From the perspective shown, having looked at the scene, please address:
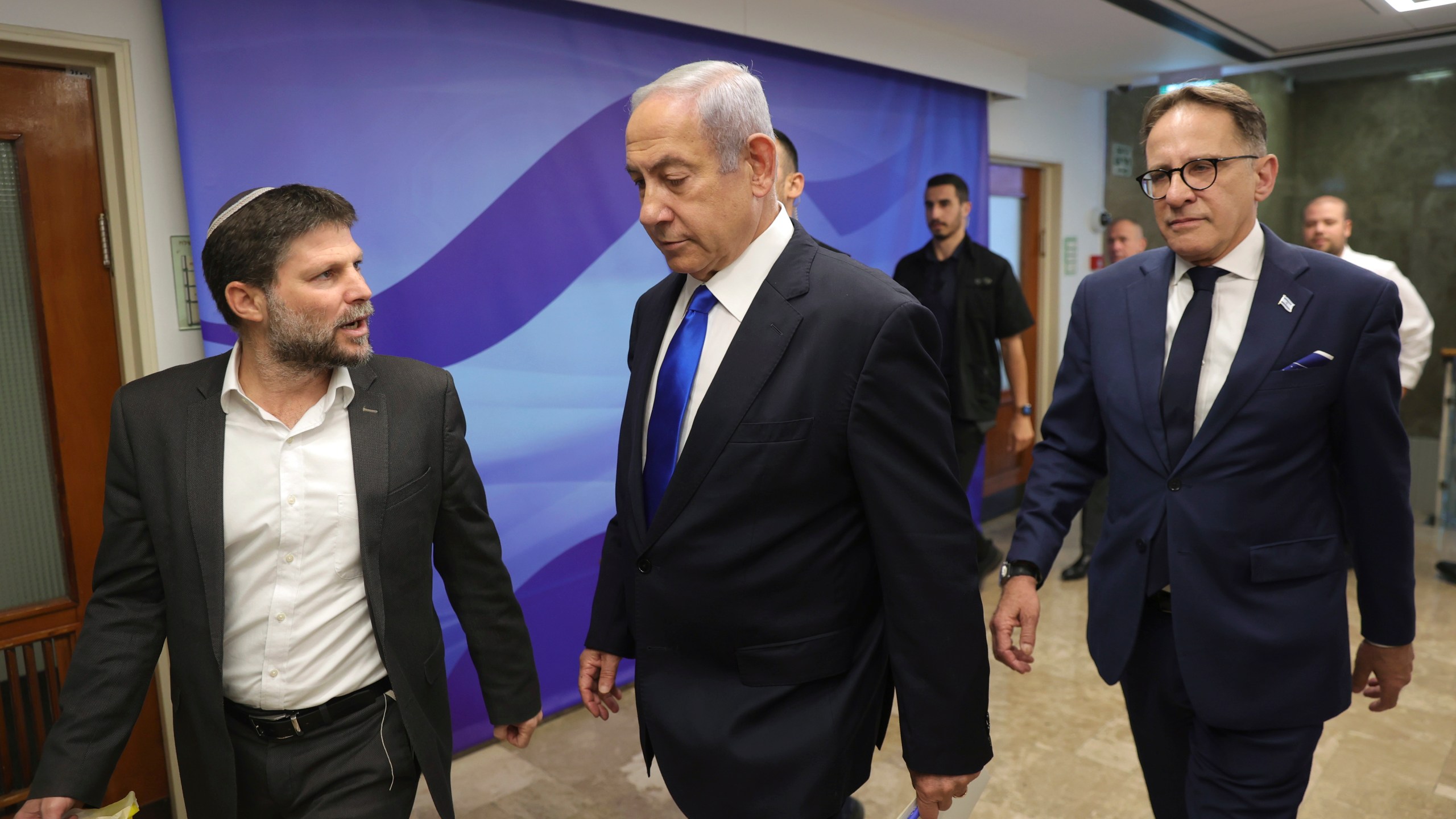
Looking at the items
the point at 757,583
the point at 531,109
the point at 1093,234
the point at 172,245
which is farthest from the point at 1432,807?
the point at 1093,234

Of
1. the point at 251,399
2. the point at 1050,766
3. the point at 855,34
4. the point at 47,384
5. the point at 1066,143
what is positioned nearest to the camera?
the point at 251,399

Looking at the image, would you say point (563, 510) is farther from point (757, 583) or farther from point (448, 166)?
point (757, 583)

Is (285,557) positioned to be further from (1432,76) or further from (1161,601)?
(1432,76)

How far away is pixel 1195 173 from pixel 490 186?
6.92ft

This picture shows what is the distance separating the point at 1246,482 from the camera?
169cm

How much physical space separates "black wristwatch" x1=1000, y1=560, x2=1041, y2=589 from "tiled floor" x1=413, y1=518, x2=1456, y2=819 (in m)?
1.24

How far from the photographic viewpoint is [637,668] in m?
1.60

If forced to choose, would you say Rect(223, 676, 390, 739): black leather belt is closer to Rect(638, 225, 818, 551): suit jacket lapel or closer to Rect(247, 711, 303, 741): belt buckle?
Rect(247, 711, 303, 741): belt buckle

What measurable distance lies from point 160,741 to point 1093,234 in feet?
19.1

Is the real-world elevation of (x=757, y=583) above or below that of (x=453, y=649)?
above

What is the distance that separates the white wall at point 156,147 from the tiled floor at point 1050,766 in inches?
59.1

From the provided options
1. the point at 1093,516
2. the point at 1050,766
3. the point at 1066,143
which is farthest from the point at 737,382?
the point at 1066,143

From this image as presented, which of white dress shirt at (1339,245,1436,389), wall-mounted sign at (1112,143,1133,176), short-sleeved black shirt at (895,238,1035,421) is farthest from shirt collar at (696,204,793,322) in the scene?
wall-mounted sign at (1112,143,1133,176)

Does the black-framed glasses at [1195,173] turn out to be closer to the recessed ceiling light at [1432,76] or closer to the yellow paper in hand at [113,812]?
the yellow paper in hand at [113,812]
